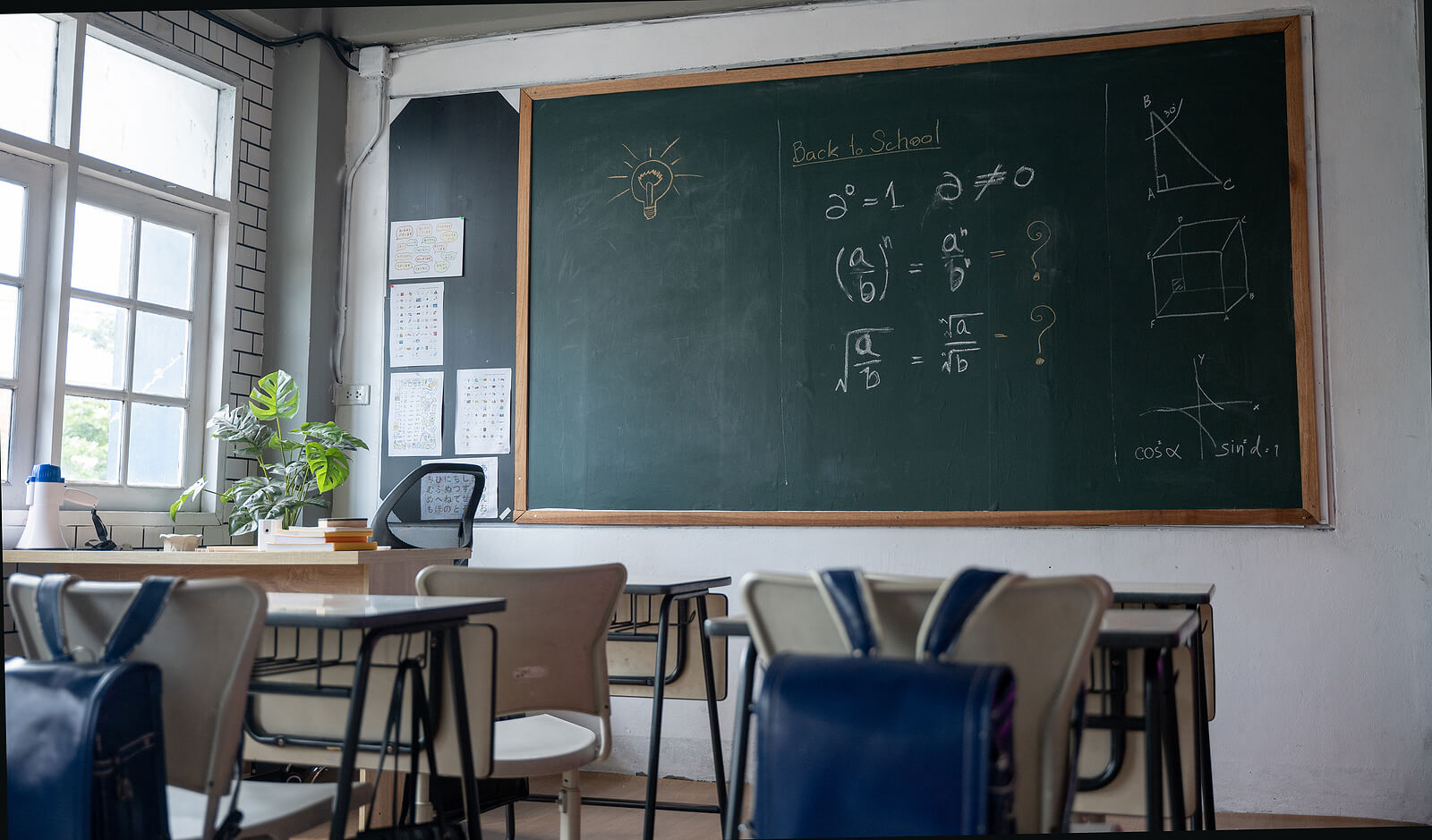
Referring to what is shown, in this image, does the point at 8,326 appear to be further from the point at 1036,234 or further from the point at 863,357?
the point at 1036,234

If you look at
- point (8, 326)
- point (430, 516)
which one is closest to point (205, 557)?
point (8, 326)

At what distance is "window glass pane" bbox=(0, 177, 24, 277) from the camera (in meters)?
3.61

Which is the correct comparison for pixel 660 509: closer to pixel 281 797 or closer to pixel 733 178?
pixel 733 178

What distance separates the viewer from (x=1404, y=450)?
356cm

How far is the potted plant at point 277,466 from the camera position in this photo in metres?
4.00

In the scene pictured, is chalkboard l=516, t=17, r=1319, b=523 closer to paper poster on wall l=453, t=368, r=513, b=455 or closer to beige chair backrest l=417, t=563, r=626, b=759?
paper poster on wall l=453, t=368, r=513, b=455

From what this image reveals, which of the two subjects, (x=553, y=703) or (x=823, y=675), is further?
(x=553, y=703)

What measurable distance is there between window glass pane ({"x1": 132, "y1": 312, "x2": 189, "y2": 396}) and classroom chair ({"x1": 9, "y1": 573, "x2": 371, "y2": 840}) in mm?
2581

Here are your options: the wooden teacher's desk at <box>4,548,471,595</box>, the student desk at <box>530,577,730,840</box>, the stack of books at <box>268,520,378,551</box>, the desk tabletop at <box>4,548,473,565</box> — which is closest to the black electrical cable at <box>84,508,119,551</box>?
the wooden teacher's desk at <box>4,548,471,595</box>

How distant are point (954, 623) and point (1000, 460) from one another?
2.48 metres

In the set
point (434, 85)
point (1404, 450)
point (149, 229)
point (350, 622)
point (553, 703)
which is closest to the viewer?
point (350, 622)

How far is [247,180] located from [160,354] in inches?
31.2

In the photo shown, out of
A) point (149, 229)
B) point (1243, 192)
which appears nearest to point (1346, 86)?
point (1243, 192)

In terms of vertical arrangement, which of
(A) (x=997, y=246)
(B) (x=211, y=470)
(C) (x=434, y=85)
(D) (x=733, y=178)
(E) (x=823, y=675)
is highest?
(C) (x=434, y=85)
